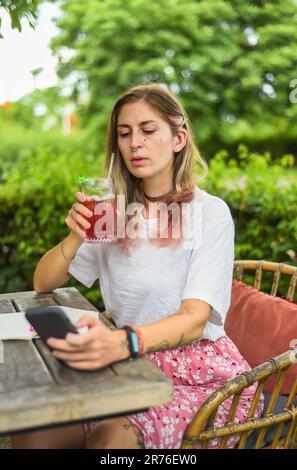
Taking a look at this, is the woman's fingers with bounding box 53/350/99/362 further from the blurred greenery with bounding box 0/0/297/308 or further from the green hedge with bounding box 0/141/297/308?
the blurred greenery with bounding box 0/0/297/308

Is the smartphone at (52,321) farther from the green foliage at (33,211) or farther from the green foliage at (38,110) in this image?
the green foliage at (38,110)

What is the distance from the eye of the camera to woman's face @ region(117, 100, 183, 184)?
188cm

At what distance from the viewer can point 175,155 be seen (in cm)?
201

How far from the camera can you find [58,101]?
13.6 metres

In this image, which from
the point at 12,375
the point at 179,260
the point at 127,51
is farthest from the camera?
the point at 127,51

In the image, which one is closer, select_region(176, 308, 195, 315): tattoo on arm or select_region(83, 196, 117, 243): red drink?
select_region(176, 308, 195, 315): tattoo on arm

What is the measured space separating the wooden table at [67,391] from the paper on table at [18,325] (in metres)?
0.13

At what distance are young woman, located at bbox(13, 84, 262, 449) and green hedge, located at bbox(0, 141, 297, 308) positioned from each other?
1241mm

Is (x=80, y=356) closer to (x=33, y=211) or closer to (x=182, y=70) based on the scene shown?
(x=33, y=211)

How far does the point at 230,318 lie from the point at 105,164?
0.76m

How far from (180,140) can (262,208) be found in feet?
4.49

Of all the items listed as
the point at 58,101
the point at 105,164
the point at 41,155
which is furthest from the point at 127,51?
the point at 105,164

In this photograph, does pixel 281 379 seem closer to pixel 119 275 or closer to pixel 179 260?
pixel 179 260

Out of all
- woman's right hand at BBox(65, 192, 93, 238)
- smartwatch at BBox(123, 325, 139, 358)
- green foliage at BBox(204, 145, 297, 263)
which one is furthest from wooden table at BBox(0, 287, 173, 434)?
green foliage at BBox(204, 145, 297, 263)
